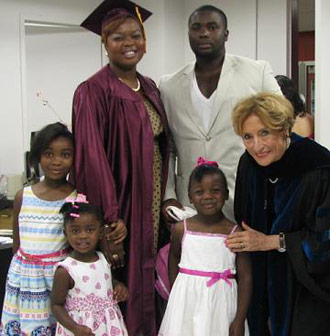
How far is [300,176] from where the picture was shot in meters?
1.85

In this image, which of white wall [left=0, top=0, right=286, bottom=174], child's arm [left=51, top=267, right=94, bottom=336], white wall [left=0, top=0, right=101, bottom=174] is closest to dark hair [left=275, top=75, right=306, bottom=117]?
white wall [left=0, top=0, right=286, bottom=174]

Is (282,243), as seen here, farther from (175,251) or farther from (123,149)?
(123,149)

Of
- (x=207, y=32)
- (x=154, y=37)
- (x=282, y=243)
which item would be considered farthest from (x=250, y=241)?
(x=154, y=37)

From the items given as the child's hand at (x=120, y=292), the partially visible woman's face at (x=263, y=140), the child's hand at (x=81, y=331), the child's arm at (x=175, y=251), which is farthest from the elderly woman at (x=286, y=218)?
the child's hand at (x=81, y=331)

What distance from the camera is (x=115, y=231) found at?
2080mm

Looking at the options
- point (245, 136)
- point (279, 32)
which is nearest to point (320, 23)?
point (279, 32)

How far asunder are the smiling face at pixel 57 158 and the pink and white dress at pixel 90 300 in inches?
13.6

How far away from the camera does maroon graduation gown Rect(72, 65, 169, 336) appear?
2076mm

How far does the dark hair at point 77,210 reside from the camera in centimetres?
201

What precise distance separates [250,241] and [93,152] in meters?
0.69

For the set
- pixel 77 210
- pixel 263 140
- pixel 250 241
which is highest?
pixel 263 140

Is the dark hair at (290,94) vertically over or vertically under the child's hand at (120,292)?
over

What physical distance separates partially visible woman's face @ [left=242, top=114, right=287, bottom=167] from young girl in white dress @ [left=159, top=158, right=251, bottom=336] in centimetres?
24

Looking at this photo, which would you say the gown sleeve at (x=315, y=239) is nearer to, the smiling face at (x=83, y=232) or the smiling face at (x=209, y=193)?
the smiling face at (x=209, y=193)
